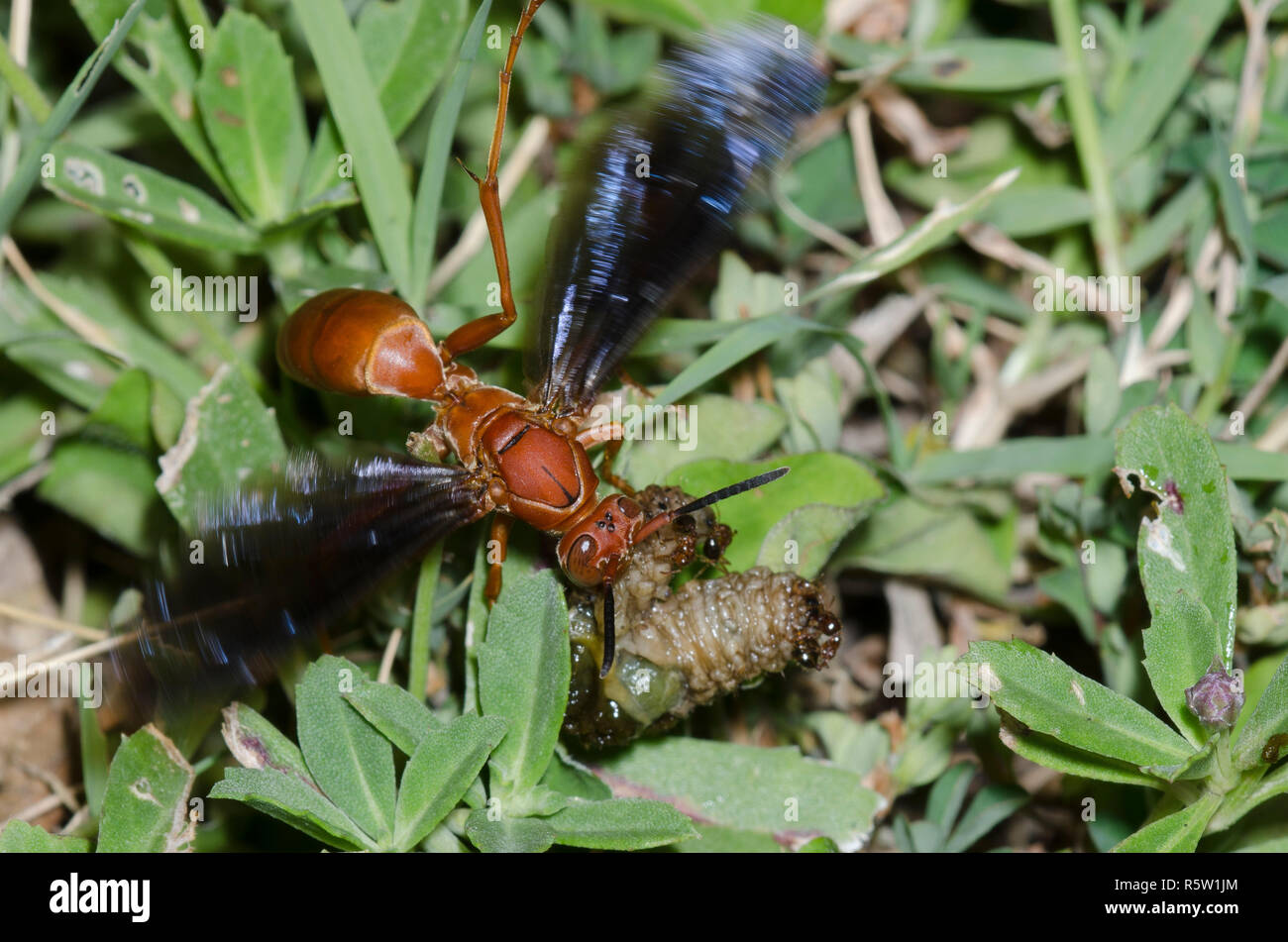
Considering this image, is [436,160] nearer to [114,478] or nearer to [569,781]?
[114,478]

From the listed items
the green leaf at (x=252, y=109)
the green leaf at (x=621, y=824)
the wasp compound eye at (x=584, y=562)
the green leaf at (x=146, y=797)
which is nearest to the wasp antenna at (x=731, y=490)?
the wasp compound eye at (x=584, y=562)

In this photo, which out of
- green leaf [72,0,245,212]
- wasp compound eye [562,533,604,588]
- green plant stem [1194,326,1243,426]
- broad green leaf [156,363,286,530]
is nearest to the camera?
wasp compound eye [562,533,604,588]

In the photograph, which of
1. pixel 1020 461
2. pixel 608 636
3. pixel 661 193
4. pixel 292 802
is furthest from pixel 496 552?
pixel 1020 461

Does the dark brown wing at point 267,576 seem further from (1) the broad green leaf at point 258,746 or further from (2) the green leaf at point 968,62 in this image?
(2) the green leaf at point 968,62

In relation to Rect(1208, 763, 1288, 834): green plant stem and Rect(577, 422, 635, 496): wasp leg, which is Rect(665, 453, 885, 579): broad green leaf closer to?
Rect(577, 422, 635, 496): wasp leg

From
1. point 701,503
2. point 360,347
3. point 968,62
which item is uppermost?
point 968,62

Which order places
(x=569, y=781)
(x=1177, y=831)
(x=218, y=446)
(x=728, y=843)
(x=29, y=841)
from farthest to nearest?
(x=218, y=446), (x=728, y=843), (x=569, y=781), (x=29, y=841), (x=1177, y=831)

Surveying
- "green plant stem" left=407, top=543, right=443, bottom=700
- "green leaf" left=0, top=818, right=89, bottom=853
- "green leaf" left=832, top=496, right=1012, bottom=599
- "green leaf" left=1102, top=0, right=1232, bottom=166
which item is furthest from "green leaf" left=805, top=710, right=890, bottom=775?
"green leaf" left=1102, top=0, right=1232, bottom=166
